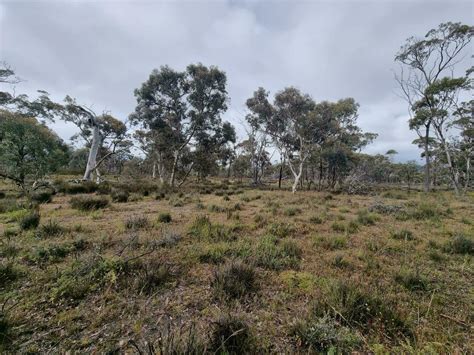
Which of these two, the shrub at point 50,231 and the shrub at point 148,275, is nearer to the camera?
the shrub at point 148,275

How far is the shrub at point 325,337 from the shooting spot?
1910 mm

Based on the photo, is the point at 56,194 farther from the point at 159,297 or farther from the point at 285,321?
the point at 285,321

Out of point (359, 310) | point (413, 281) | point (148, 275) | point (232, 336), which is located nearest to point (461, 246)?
point (413, 281)

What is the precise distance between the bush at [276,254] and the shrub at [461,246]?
145 inches

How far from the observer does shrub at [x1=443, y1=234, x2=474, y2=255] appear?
4.52 meters

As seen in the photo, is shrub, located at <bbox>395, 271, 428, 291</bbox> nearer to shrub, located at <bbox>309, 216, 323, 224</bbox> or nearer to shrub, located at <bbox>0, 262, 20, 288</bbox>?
shrub, located at <bbox>309, 216, 323, 224</bbox>

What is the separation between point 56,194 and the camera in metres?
11.0

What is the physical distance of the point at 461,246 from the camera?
459 centimetres

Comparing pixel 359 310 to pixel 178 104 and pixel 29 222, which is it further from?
pixel 178 104

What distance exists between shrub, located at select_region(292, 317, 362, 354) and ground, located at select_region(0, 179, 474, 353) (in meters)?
0.01

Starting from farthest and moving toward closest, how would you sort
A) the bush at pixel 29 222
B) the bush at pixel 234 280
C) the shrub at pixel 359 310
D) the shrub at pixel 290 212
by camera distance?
the shrub at pixel 290 212 → the bush at pixel 29 222 → the bush at pixel 234 280 → the shrub at pixel 359 310

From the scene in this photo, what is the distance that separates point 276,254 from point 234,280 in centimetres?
142

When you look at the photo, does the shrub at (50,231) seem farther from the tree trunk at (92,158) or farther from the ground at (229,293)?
the tree trunk at (92,158)

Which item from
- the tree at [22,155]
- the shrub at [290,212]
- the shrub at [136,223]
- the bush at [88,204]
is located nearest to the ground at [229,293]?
the shrub at [136,223]
